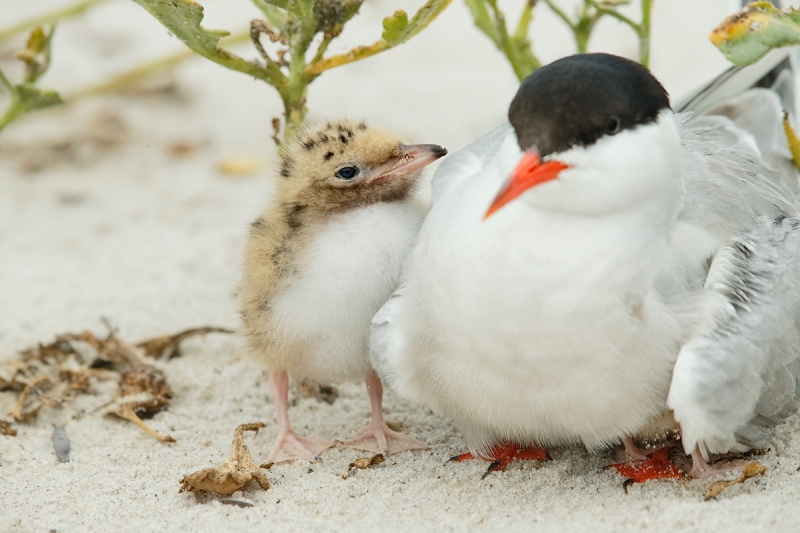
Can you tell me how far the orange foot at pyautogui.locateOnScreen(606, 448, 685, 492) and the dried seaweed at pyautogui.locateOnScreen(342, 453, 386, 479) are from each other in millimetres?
699

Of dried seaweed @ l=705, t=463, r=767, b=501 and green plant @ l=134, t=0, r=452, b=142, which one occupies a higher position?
green plant @ l=134, t=0, r=452, b=142

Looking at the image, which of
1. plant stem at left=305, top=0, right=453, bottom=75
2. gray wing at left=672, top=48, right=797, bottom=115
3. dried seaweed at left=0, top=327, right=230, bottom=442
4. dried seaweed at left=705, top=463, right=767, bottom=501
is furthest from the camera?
gray wing at left=672, top=48, right=797, bottom=115

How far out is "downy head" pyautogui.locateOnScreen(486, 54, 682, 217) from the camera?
2459 mm

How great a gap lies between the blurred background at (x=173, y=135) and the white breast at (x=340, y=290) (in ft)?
4.30

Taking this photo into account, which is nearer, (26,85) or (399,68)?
(26,85)

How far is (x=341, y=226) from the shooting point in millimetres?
3213

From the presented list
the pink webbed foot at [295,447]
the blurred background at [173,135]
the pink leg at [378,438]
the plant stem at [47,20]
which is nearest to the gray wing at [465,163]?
the pink leg at [378,438]

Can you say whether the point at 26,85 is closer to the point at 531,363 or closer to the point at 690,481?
the point at 531,363

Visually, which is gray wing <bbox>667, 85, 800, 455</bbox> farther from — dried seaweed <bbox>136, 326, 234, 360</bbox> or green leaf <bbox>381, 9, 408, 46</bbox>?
dried seaweed <bbox>136, 326, 234, 360</bbox>

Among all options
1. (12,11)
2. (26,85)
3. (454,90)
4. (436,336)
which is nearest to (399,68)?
(454,90)

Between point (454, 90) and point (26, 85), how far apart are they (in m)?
3.39

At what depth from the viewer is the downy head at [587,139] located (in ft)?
8.07

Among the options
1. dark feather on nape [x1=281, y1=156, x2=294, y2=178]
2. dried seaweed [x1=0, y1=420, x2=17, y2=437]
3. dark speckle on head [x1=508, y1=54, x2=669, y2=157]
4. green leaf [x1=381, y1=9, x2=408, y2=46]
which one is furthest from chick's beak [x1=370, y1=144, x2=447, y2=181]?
dried seaweed [x1=0, y1=420, x2=17, y2=437]

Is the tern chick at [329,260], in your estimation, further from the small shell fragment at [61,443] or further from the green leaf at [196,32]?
the small shell fragment at [61,443]
